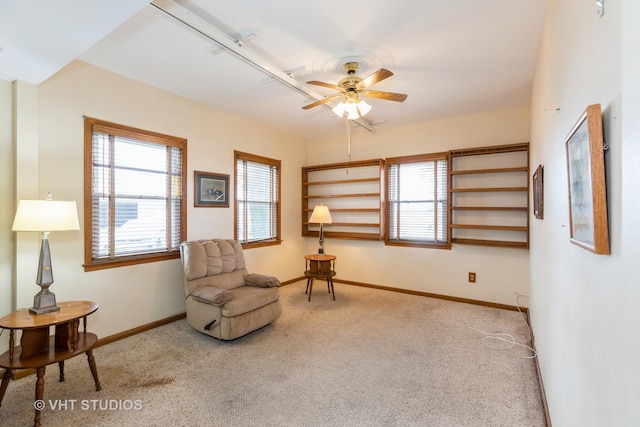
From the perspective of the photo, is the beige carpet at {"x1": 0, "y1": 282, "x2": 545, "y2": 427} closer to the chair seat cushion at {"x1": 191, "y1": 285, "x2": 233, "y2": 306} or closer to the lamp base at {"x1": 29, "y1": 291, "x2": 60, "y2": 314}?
the chair seat cushion at {"x1": 191, "y1": 285, "x2": 233, "y2": 306}

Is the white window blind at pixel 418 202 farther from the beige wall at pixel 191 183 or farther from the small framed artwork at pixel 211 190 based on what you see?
the small framed artwork at pixel 211 190

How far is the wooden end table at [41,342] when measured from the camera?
75.5 inches

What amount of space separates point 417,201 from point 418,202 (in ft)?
0.07

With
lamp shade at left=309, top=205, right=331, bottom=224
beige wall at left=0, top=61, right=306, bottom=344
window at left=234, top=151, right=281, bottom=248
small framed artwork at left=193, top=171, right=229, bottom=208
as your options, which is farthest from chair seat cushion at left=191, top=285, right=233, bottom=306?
lamp shade at left=309, top=205, right=331, bottom=224

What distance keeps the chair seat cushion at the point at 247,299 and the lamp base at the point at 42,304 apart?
130cm

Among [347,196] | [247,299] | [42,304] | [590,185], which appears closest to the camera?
[590,185]

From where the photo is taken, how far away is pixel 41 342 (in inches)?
82.5

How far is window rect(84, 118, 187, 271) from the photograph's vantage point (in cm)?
294

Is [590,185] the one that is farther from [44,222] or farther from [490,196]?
[490,196]

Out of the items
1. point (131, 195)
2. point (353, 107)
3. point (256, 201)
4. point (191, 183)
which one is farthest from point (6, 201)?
point (353, 107)

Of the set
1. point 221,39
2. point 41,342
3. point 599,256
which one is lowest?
point 41,342

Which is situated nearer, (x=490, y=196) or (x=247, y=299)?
(x=247, y=299)

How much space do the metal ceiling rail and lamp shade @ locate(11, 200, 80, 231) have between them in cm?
158

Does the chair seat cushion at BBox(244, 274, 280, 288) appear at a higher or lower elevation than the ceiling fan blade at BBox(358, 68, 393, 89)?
lower
